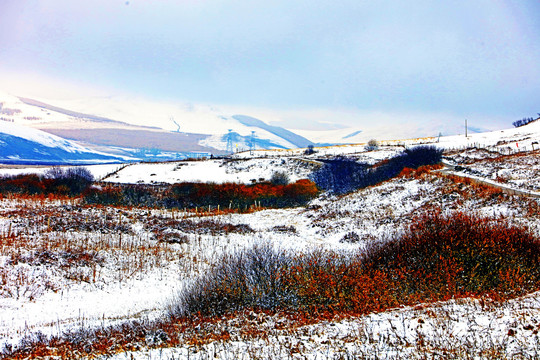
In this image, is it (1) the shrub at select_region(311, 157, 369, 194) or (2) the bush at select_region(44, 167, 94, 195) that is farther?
(1) the shrub at select_region(311, 157, 369, 194)

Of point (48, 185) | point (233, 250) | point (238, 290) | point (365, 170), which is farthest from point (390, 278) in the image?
point (48, 185)

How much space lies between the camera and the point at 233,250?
22.0 metres

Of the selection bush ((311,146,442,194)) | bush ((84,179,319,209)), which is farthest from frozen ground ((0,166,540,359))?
bush ((311,146,442,194))

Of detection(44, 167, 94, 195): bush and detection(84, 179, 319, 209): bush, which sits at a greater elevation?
detection(44, 167, 94, 195): bush

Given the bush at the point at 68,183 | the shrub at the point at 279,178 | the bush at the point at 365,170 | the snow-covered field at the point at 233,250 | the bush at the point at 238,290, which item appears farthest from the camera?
the shrub at the point at 279,178

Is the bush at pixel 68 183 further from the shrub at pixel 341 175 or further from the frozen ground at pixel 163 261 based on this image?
the shrub at pixel 341 175

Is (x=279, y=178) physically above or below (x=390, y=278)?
above

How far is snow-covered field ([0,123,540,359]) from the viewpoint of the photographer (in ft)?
22.2

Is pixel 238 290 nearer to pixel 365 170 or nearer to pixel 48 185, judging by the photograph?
pixel 48 185

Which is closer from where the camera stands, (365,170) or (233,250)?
(233,250)

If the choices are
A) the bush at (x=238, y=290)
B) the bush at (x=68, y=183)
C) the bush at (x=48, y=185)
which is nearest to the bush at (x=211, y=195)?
the bush at (x=68, y=183)

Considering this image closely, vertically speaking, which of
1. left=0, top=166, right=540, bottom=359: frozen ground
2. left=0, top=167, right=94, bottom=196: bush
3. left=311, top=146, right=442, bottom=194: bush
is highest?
left=311, top=146, right=442, bottom=194: bush

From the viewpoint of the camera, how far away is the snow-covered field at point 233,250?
6.78 m

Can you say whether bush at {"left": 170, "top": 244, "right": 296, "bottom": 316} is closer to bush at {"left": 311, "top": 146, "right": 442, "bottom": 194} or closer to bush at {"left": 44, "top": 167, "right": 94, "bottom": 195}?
bush at {"left": 311, "top": 146, "right": 442, "bottom": 194}
